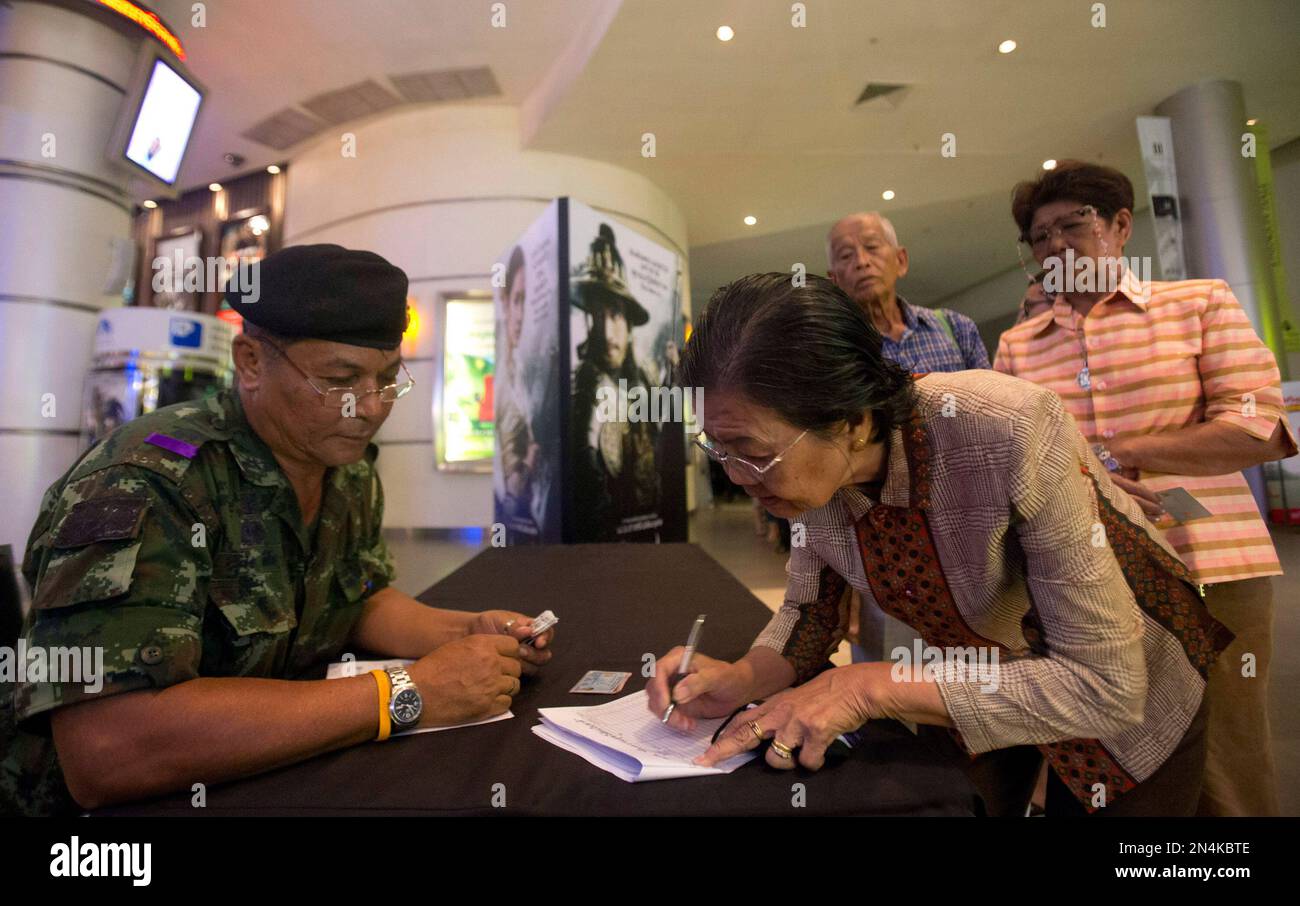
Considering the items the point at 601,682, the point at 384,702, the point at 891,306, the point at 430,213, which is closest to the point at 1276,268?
the point at 891,306

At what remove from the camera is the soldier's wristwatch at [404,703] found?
2.66ft

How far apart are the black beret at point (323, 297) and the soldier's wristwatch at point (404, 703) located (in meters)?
0.57

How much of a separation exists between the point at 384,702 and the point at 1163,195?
6.22 metres

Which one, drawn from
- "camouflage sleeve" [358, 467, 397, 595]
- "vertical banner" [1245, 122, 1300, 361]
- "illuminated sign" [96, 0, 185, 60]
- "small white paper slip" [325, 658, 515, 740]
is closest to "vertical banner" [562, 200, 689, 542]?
"camouflage sleeve" [358, 467, 397, 595]

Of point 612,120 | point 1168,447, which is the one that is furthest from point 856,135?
point 1168,447

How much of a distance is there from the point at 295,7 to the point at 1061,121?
256 inches

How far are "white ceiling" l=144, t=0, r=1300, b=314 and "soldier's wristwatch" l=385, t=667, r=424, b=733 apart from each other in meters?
4.90

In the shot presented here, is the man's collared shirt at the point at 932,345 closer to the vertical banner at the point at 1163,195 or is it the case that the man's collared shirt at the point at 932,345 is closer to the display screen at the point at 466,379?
the vertical banner at the point at 1163,195

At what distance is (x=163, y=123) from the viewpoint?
3.88 metres

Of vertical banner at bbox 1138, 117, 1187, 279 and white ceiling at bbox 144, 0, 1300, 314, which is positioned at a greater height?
white ceiling at bbox 144, 0, 1300, 314

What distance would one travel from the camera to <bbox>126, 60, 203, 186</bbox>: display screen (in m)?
3.62

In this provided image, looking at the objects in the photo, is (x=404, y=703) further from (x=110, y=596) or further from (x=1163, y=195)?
(x=1163, y=195)

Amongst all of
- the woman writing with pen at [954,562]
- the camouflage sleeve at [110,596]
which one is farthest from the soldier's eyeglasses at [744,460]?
the camouflage sleeve at [110,596]

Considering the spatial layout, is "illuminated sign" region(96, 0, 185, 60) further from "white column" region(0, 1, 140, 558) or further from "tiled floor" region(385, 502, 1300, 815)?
"tiled floor" region(385, 502, 1300, 815)
